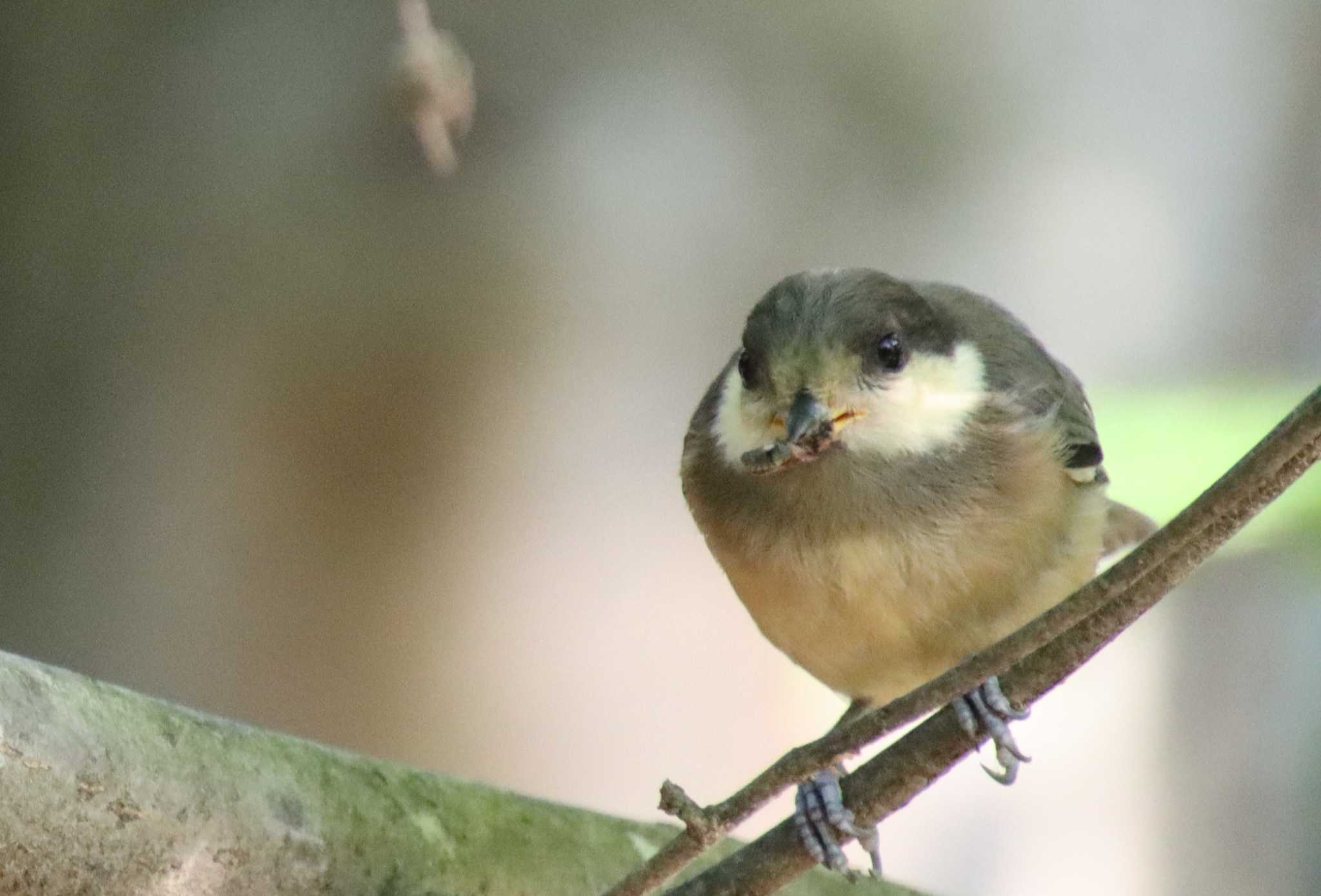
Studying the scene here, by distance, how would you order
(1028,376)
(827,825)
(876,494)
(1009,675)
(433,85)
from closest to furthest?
(1009,675) → (827,825) → (876,494) → (1028,376) → (433,85)

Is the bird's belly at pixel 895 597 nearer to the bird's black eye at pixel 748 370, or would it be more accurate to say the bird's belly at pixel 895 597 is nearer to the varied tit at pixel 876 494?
the varied tit at pixel 876 494

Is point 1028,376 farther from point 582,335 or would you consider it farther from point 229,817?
point 582,335

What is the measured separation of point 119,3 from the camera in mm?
2148

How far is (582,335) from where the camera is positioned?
2361 mm

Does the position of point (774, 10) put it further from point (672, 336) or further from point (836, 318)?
point (836, 318)

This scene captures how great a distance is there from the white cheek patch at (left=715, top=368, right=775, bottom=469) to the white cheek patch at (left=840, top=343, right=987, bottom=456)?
0.27ft

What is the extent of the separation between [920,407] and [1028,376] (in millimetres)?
233

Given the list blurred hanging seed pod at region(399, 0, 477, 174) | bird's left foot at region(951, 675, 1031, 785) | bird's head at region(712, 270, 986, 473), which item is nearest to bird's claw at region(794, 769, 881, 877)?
bird's left foot at region(951, 675, 1031, 785)

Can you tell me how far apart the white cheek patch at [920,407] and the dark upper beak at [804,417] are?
0.05m

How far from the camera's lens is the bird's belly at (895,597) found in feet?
4.16

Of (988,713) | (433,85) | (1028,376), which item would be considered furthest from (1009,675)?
(433,85)

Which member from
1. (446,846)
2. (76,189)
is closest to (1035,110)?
(76,189)

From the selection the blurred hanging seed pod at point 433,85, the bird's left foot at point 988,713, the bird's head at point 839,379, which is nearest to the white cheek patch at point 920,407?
the bird's head at point 839,379

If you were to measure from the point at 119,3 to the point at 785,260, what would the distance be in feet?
3.77
